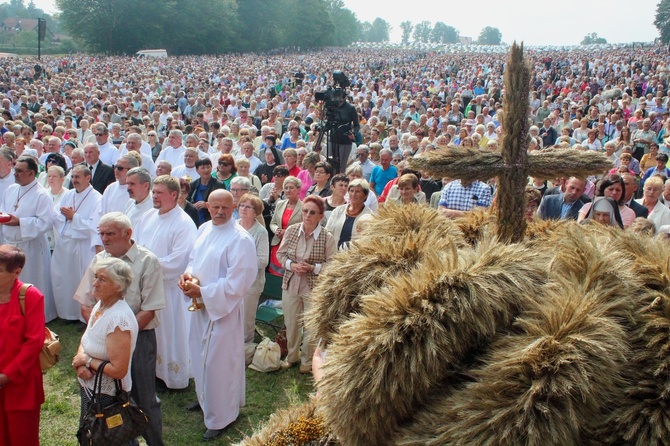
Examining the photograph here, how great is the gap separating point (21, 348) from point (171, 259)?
1687mm

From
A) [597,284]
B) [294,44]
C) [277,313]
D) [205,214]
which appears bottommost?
[277,313]

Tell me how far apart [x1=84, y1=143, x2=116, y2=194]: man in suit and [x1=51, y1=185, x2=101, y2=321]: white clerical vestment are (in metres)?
1.61

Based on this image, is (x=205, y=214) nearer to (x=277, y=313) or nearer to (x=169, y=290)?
(x=277, y=313)

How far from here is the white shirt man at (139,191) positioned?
608 centimetres

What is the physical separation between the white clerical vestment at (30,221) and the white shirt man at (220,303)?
305 cm

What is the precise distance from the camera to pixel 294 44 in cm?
9138

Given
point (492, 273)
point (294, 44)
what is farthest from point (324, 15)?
point (492, 273)

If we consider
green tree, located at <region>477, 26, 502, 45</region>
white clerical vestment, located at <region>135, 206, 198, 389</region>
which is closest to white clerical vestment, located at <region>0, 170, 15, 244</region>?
white clerical vestment, located at <region>135, 206, 198, 389</region>

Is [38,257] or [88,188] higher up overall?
[88,188]

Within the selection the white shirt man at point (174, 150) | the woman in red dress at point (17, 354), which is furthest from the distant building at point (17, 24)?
the woman in red dress at point (17, 354)

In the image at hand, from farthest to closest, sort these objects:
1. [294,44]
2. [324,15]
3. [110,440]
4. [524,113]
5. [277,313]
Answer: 1. [324,15]
2. [294,44]
3. [277,313]
4. [110,440]
5. [524,113]

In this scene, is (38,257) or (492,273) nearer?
(492,273)

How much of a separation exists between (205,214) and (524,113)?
20.6 feet

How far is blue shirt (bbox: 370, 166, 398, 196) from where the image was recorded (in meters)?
9.81
